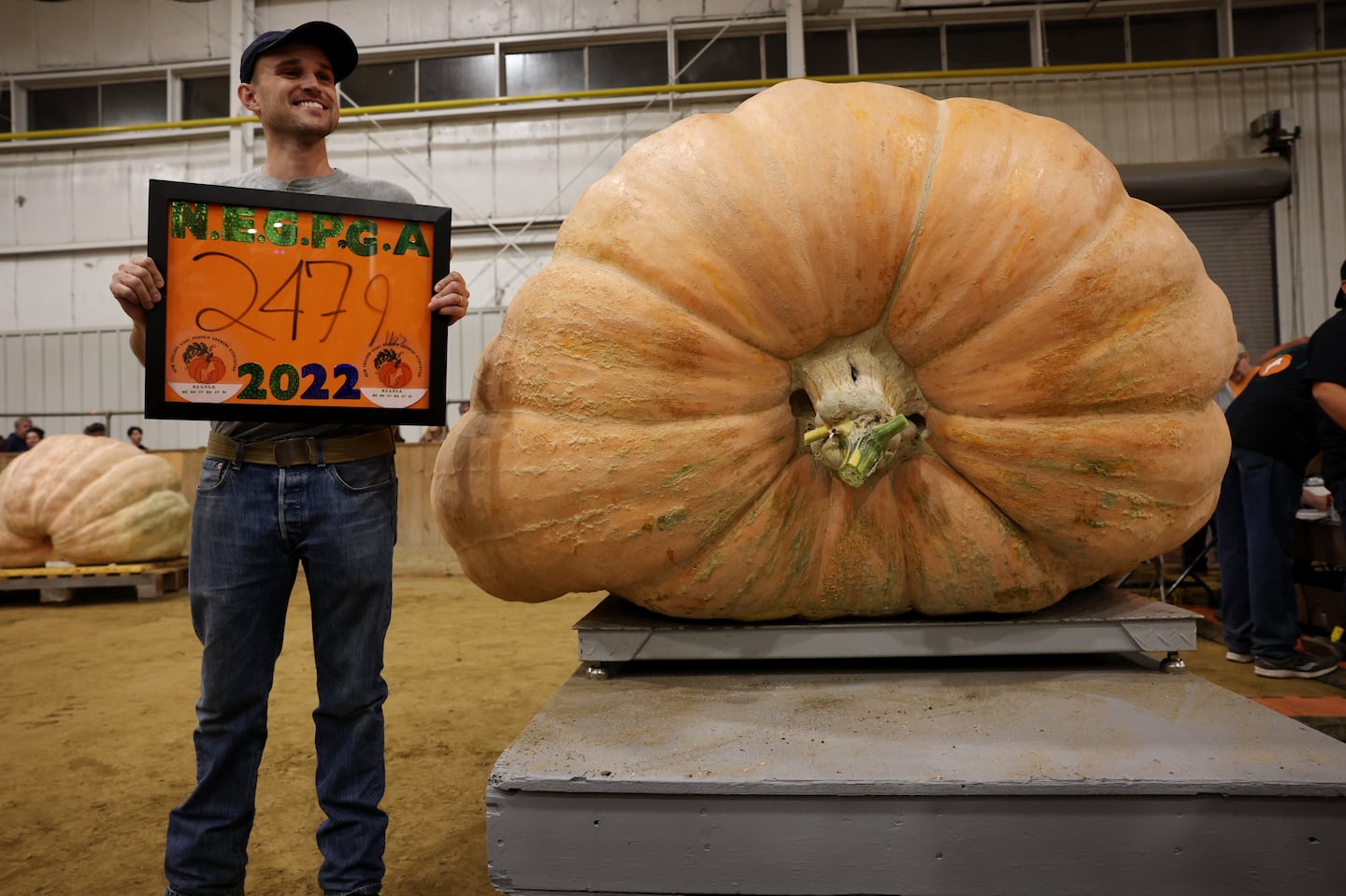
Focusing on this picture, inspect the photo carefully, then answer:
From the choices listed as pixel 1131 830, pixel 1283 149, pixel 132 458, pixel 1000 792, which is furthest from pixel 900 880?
pixel 1283 149

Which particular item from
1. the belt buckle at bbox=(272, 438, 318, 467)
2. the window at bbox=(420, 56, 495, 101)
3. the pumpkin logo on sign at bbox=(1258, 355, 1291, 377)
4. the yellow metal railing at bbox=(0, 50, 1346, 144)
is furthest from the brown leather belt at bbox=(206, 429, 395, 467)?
the window at bbox=(420, 56, 495, 101)

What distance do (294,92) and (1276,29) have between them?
415 inches

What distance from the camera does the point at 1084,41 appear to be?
29.8 feet

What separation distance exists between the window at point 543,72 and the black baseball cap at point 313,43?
27.9 ft

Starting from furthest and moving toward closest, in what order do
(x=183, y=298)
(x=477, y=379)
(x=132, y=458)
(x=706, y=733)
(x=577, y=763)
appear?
1. (x=132, y=458)
2. (x=477, y=379)
3. (x=183, y=298)
4. (x=706, y=733)
5. (x=577, y=763)

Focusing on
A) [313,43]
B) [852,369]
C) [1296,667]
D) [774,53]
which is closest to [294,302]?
[313,43]

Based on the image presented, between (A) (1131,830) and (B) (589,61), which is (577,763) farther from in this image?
(B) (589,61)

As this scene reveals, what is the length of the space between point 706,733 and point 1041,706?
0.59 meters

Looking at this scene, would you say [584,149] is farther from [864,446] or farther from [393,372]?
[864,446]

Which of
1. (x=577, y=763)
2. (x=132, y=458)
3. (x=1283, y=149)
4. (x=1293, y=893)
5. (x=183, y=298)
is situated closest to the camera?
(x=1293, y=893)

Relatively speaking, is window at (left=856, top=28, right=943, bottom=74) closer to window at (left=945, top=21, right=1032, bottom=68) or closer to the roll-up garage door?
window at (left=945, top=21, right=1032, bottom=68)

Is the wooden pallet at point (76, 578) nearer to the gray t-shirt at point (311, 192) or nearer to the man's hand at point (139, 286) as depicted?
the gray t-shirt at point (311, 192)

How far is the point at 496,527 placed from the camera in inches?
65.9

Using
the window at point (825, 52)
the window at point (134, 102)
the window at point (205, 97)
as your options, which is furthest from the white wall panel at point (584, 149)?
the window at point (134, 102)
